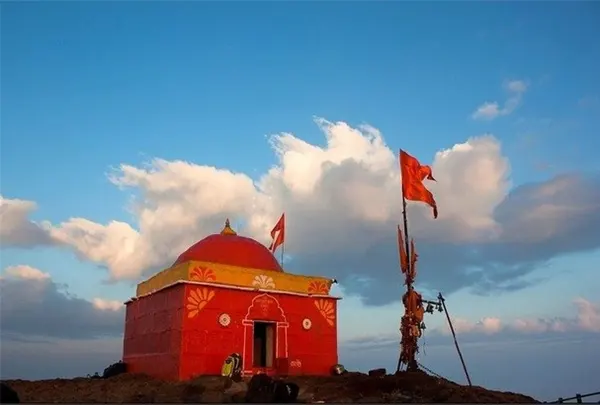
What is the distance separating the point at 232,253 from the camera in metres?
24.3

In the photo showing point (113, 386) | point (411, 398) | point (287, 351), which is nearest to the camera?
point (411, 398)

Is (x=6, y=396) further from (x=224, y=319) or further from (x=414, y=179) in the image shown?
(x=414, y=179)

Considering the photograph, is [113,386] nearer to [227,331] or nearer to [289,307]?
[227,331]

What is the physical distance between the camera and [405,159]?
23.6 meters

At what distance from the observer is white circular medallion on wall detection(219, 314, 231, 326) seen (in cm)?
2183

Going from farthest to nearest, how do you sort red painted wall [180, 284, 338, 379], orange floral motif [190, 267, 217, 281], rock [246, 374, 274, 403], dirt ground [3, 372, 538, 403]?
orange floral motif [190, 267, 217, 281] → red painted wall [180, 284, 338, 379] → dirt ground [3, 372, 538, 403] → rock [246, 374, 274, 403]

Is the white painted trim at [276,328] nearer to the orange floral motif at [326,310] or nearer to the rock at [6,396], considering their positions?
the orange floral motif at [326,310]

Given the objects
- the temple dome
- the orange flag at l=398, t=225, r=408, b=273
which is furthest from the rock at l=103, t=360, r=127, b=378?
the orange flag at l=398, t=225, r=408, b=273

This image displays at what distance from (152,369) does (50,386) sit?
436 cm

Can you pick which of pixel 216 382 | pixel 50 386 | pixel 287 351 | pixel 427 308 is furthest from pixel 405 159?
pixel 50 386

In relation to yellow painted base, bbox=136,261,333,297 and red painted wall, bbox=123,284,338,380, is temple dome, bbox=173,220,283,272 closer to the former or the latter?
yellow painted base, bbox=136,261,333,297

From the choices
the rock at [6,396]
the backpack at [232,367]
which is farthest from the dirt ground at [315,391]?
the rock at [6,396]

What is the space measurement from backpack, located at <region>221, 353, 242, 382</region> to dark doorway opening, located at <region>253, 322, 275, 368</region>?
8.02ft

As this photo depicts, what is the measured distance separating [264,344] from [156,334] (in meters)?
4.71
